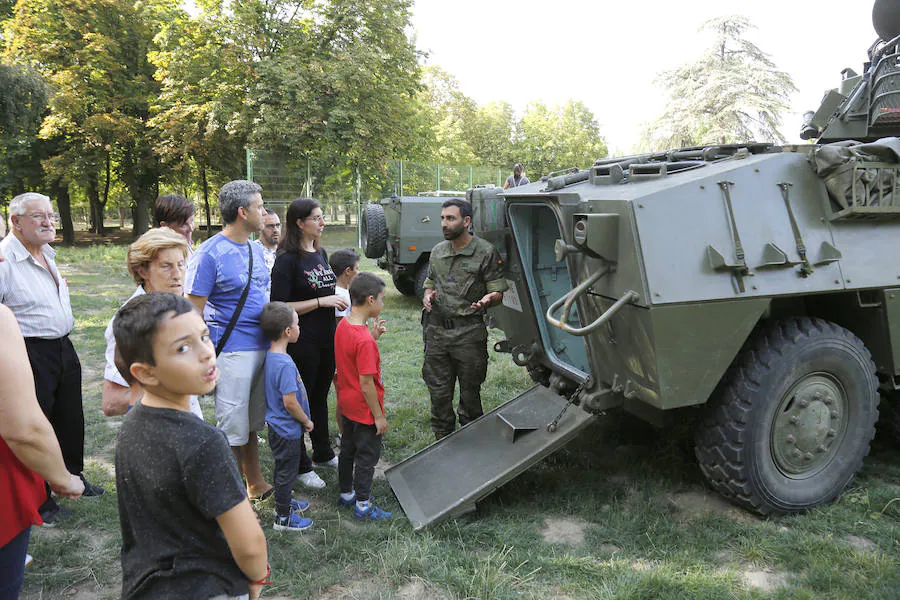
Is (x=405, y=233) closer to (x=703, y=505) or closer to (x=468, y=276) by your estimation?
(x=468, y=276)

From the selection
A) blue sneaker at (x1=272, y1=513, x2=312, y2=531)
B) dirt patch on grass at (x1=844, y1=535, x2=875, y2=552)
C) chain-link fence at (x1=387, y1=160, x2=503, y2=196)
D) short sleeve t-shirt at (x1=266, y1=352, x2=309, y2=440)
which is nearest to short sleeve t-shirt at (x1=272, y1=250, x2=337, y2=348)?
short sleeve t-shirt at (x1=266, y1=352, x2=309, y2=440)

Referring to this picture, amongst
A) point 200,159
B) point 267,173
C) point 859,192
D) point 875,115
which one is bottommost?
point 859,192

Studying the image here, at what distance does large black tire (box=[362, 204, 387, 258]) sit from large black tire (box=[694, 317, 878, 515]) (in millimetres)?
7242

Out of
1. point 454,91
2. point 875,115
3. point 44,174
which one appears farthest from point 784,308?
point 454,91

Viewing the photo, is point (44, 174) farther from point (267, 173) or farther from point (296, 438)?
point (296, 438)

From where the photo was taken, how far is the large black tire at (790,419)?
3.40m

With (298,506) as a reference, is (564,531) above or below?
below

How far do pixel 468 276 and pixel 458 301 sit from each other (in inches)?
7.0

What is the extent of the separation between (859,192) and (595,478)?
2.19m

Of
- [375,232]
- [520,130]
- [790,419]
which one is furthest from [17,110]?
[520,130]

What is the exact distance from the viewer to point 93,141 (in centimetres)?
2206

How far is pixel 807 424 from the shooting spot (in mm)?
3576

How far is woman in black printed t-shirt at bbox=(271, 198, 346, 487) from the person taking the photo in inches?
160

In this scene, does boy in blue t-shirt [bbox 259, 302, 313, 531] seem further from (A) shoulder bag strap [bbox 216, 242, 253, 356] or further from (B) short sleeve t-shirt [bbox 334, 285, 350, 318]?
(B) short sleeve t-shirt [bbox 334, 285, 350, 318]
